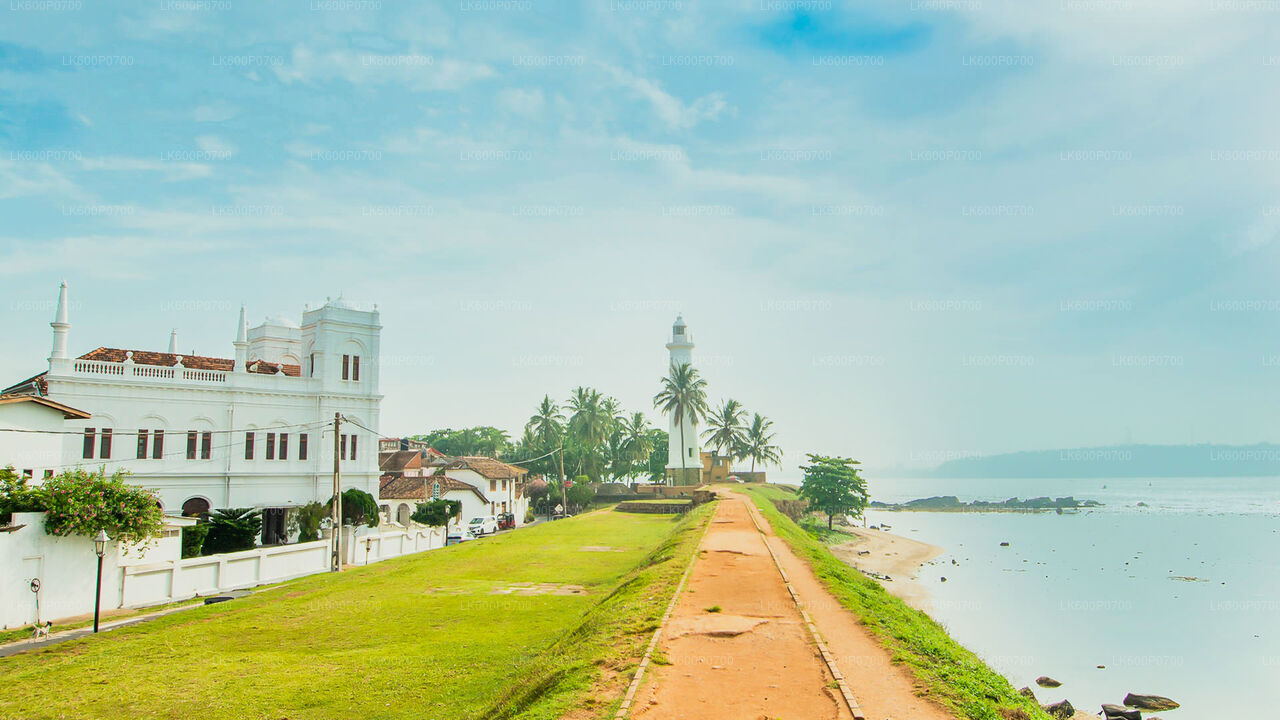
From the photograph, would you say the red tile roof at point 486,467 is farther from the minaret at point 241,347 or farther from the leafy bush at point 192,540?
the leafy bush at point 192,540

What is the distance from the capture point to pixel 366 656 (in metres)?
14.5

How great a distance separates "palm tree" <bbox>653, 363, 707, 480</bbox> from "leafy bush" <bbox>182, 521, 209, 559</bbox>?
41.7 m

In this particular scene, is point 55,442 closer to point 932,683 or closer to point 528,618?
point 528,618

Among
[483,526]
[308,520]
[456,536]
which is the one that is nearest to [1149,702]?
[308,520]

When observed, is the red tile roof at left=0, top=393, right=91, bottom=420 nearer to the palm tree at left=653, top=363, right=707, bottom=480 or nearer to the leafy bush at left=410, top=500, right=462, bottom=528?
the leafy bush at left=410, top=500, right=462, bottom=528

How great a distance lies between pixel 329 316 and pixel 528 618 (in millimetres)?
31885

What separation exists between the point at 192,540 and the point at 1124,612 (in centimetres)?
3789

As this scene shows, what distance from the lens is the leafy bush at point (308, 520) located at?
118 ft

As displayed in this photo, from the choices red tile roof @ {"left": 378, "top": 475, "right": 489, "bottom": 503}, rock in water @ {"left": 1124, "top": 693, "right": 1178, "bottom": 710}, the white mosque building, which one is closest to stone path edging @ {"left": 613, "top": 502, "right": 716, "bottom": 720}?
rock in water @ {"left": 1124, "top": 693, "right": 1178, "bottom": 710}

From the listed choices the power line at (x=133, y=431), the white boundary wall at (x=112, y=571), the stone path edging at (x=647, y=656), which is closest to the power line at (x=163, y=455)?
the power line at (x=133, y=431)

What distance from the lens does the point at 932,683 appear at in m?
10.0

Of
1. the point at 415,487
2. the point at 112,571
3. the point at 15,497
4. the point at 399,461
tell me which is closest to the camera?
the point at 15,497

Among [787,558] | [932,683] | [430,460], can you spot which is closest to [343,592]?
[787,558]

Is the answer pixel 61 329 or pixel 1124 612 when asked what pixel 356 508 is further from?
pixel 1124 612
